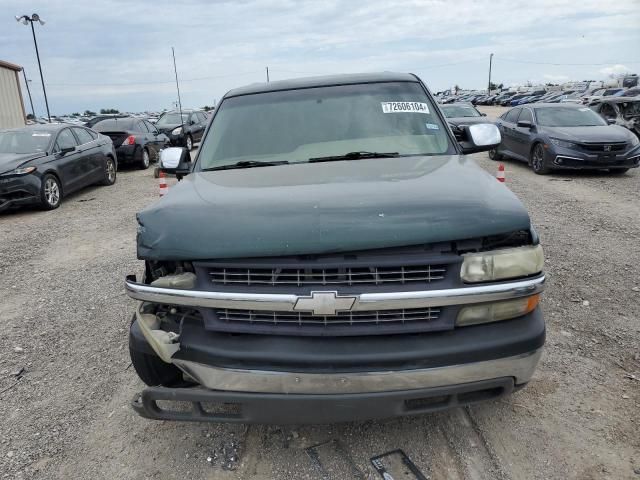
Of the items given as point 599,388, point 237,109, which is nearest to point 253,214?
point 237,109

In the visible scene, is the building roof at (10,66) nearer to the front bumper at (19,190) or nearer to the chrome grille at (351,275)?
the front bumper at (19,190)

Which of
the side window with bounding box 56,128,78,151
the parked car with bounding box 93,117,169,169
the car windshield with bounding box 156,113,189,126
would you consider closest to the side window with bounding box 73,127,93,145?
the side window with bounding box 56,128,78,151

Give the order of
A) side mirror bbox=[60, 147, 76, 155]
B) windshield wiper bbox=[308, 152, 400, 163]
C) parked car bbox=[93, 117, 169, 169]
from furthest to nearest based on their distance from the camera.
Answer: parked car bbox=[93, 117, 169, 169], side mirror bbox=[60, 147, 76, 155], windshield wiper bbox=[308, 152, 400, 163]

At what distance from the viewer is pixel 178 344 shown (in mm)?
2127

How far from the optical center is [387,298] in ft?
6.46

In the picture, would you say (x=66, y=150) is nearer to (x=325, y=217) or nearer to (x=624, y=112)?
(x=325, y=217)

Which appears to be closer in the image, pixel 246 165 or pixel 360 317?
pixel 360 317

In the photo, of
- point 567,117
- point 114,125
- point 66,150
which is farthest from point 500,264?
point 114,125

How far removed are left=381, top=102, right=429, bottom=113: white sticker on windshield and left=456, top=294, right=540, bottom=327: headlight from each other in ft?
5.76

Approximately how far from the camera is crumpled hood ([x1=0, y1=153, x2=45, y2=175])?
837 centimetres

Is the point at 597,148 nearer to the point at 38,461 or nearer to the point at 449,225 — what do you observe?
the point at 449,225

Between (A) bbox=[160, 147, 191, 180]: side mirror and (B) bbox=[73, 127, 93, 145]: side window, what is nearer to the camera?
(A) bbox=[160, 147, 191, 180]: side mirror

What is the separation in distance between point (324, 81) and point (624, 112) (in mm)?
13548

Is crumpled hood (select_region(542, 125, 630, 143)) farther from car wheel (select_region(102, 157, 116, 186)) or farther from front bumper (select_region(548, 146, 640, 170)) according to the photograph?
car wheel (select_region(102, 157, 116, 186))
